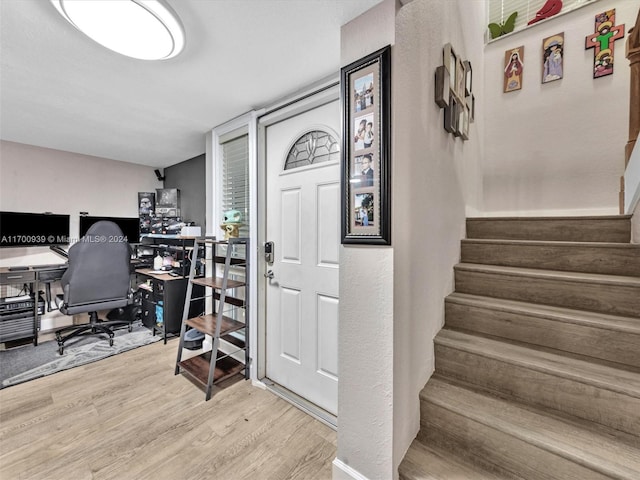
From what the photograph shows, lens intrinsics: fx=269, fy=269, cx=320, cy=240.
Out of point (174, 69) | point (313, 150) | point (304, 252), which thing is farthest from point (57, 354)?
point (313, 150)

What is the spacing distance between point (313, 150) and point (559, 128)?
7.79 ft

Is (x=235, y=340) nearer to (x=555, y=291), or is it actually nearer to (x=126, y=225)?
(x=555, y=291)

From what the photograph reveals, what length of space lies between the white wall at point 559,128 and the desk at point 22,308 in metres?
4.89

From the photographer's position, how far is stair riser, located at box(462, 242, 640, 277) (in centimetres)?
143

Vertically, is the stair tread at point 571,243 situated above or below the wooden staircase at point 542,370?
above

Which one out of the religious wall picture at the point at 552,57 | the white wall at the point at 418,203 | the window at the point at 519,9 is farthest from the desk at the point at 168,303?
the window at the point at 519,9

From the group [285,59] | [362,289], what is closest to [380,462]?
[362,289]

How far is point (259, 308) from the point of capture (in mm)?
2248

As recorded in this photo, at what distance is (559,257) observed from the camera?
1.61 metres

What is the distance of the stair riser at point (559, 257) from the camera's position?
1429 millimetres

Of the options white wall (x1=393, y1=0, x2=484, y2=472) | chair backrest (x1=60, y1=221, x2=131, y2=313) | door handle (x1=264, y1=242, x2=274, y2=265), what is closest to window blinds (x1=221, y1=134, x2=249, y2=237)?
door handle (x1=264, y1=242, x2=274, y2=265)

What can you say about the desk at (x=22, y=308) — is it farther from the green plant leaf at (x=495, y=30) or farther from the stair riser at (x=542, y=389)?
the green plant leaf at (x=495, y=30)

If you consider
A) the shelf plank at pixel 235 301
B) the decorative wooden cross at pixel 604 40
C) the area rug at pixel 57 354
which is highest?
the decorative wooden cross at pixel 604 40

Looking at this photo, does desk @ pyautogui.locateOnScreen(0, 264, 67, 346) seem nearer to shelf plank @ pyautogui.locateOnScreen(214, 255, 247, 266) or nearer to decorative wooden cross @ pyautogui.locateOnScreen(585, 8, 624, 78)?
shelf plank @ pyautogui.locateOnScreen(214, 255, 247, 266)
